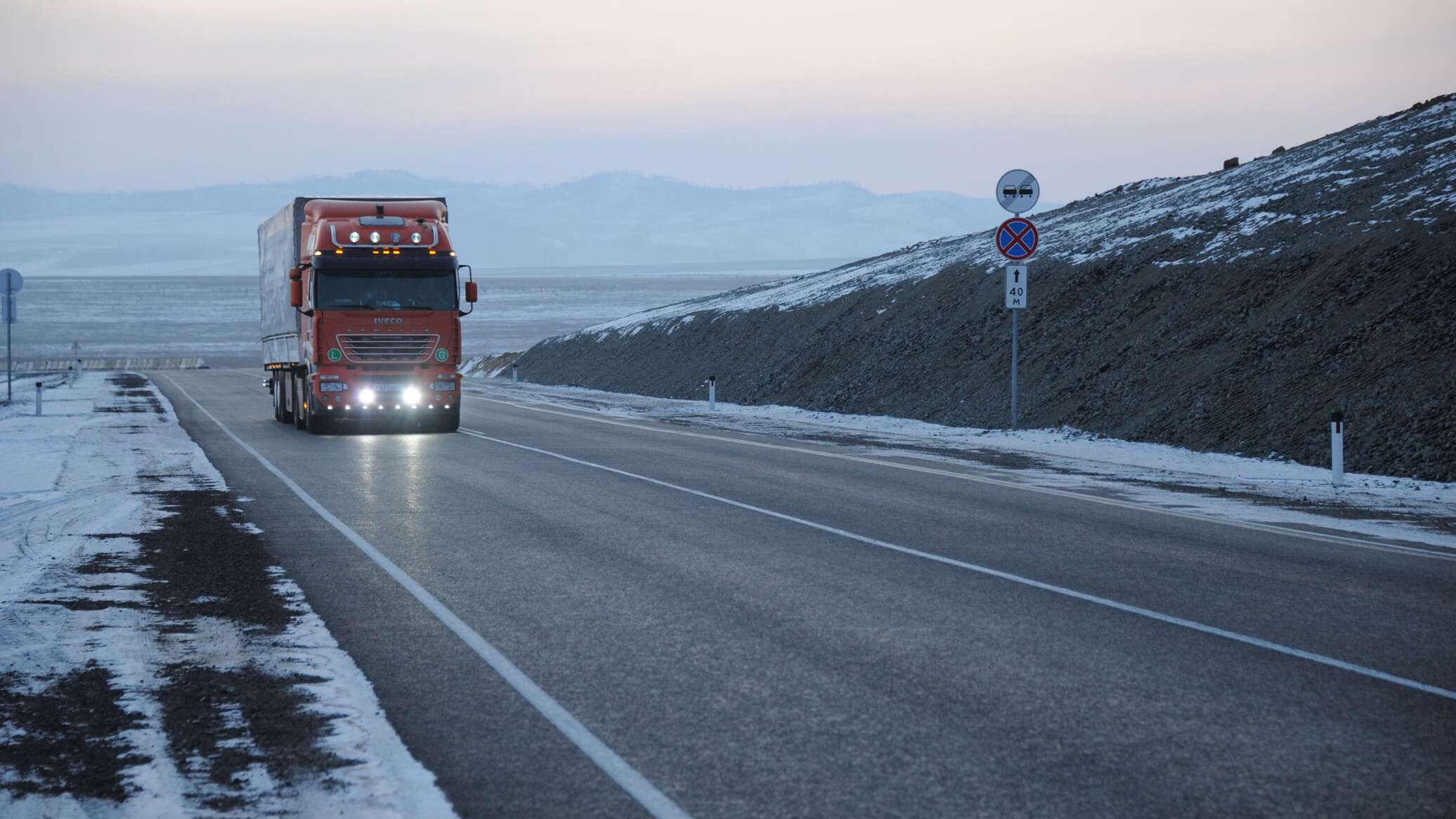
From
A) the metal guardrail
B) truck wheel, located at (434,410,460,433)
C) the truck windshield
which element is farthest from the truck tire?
the metal guardrail

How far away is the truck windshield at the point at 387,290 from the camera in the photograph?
73.6 ft

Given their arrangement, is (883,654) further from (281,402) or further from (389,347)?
(281,402)

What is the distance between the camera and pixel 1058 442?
68.2 ft

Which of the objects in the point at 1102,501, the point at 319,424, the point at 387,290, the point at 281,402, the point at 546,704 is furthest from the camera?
the point at 281,402

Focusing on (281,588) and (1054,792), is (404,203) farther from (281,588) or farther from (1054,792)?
(1054,792)

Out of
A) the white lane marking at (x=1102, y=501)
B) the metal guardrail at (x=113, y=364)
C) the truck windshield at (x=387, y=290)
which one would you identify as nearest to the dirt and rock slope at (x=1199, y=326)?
the white lane marking at (x=1102, y=501)

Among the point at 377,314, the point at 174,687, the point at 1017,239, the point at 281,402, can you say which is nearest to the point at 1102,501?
the point at 1017,239

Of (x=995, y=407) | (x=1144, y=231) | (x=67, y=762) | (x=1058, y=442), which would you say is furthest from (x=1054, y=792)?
(x=1144, y=231)

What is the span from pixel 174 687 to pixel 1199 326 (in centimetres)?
2072

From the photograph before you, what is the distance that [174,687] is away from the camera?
20.3 ft

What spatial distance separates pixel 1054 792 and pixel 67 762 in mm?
3869

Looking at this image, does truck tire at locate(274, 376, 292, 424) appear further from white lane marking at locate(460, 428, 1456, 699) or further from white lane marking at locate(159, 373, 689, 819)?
white lane marking at locate(159, 373, 689, 819)

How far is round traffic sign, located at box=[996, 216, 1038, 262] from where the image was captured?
869 inches

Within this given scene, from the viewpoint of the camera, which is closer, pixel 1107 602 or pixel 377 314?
pixel 1107 602
